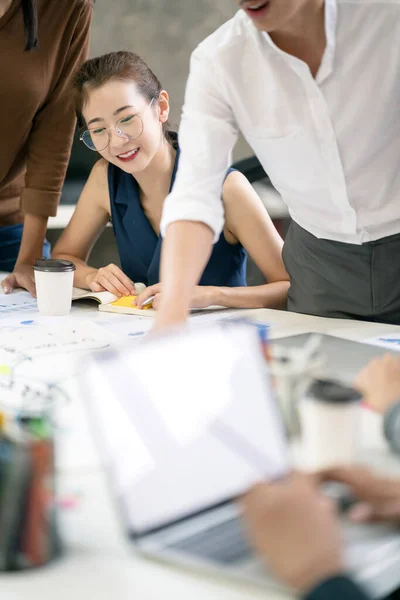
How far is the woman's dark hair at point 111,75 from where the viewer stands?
1794 millimetres

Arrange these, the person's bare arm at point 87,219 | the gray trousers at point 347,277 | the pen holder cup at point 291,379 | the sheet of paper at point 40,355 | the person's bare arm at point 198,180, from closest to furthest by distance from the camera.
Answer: the pen holder cup at point 291,379
the sheet of paper at point 40,355
the person's bare arm at point 198,180
the gray trousers at point 347,277
the person's bare arm at point 87,219

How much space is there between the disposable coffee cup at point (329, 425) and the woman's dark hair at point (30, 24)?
1328 millimetres

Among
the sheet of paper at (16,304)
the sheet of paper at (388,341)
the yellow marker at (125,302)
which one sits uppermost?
the sheet of paper at (388,341)

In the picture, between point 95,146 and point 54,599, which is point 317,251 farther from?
point 54,599

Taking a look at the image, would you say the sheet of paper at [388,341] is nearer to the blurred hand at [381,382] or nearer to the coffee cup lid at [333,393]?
the blurred hand at [381,382]

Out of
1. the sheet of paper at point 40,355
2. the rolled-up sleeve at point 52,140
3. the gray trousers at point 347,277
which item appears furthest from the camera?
the rolled-up sleeve at point 52,140

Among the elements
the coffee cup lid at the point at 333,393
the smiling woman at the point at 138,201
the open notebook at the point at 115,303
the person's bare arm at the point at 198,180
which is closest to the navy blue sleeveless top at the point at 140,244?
the smiling woman at the point at 138,201

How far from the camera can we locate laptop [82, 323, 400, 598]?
603 mm

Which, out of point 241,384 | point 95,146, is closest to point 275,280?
point 95,146

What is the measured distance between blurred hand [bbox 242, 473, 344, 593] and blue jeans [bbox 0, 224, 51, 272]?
1.62 meters

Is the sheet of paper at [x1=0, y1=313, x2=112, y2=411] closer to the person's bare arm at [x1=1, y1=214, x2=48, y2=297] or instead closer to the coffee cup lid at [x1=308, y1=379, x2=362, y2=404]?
the coffee cup lid at [x1=308, y1=379, x2=362, y2=404]

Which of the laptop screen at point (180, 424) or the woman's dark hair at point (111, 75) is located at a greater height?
the woman's dark hair at point (111, 75)

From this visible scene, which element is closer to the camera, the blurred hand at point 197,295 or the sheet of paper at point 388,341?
the sheet of paper at point 388,341

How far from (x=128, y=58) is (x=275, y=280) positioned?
697 millimetres
